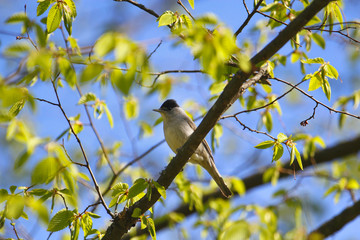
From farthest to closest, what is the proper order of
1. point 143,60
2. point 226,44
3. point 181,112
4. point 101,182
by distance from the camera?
point 101,182 → point 181,112 → point 143,60 → point 226,44

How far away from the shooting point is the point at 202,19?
2.01 meters

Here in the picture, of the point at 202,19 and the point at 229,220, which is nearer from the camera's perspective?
the point at 202,19

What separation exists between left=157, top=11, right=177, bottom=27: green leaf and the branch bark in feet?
2.39

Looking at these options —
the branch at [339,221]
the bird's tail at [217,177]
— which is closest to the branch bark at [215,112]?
the bird's tail at [217,177]

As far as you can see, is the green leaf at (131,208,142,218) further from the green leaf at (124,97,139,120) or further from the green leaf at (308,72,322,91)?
the green leaf at (124,97,139,120)

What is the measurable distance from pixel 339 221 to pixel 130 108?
3.57 meters

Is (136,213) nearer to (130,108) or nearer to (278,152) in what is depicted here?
(278,152)

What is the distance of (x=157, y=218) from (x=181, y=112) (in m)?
1.82

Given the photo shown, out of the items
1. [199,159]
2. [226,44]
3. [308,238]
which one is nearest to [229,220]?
[199,159]

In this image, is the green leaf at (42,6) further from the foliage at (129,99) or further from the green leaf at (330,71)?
the green leaf at (330,71)

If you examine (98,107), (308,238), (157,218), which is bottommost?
(308,238)

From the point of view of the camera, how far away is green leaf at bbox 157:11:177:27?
2.98m

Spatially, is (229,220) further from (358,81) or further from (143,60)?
(358,81)

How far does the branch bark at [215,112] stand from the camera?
105 inches
